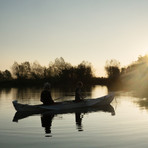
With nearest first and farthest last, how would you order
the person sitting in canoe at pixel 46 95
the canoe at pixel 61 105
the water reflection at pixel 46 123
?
1. the water reflection at pixel 46 123
2. the person sitting in canoe at pixel 46 95
3. the canoe at pixel 61 105

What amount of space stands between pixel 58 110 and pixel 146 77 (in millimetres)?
64053

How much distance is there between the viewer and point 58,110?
2602 cm

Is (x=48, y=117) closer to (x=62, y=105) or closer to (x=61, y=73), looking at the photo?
(x=62, y=105)

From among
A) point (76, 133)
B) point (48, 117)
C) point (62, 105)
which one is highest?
point (62, 105)

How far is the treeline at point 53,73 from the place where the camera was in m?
116

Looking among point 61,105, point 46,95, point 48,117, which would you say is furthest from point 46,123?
point 61,105

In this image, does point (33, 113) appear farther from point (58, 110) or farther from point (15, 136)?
point (15, 136)

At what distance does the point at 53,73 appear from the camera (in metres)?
121

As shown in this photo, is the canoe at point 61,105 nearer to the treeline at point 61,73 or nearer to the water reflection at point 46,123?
the water reflection at point 46,123

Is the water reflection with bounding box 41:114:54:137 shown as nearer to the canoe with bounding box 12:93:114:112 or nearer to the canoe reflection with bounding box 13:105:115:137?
the canoe reflection with bounding box 13:105:115:137

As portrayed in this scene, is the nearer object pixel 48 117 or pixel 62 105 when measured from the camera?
pixel 48 117

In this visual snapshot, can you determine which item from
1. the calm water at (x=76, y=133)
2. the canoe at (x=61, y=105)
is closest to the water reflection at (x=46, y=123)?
the calm water at (x=76, y=133)

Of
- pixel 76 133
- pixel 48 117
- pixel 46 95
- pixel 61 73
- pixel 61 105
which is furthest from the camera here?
pixel 61 73

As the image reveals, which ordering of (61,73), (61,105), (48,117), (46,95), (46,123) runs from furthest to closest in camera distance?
(61,73) → (61,105) → (46,95) → (48,117) → (46,123)
